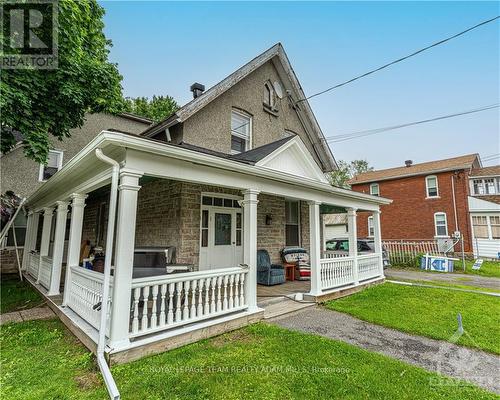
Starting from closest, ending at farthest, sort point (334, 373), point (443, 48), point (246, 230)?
1. point (334, 373)
2. point (246, 230)
3. point (443, 48)

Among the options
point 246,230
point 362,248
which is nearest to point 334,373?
point 246,230

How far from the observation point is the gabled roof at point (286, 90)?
726cm

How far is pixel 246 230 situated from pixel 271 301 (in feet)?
6.31

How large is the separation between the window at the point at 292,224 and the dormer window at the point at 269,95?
378 centimetres

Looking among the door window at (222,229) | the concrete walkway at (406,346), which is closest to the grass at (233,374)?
the concrete walkway at (406,346)

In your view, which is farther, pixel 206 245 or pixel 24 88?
A: pixel 206 245

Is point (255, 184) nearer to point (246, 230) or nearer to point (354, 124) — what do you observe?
point (246, 230)

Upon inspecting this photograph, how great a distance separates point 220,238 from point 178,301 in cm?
346

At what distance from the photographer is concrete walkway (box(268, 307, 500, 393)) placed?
137 inches

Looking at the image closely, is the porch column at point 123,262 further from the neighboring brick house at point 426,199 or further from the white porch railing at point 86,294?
the neighboring brick house at point 426,199

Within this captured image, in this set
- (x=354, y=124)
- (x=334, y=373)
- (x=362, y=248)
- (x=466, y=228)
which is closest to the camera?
(x=334, y=373)

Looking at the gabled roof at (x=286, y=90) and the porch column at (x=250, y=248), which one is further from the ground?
the gabled roof at (x=286, y=90)

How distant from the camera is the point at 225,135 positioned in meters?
8.41

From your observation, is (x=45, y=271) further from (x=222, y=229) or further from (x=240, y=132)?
(x=240, y=132)
